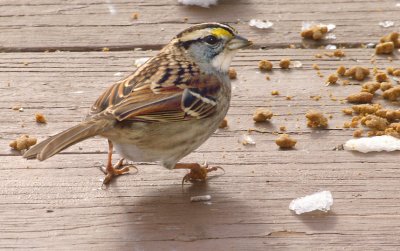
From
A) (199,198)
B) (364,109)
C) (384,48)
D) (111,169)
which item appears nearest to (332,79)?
(364,109)

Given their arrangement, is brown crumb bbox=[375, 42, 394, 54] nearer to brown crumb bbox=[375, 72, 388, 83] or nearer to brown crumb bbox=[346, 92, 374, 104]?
brown crumb bbox=[375, 72, 388, 83]

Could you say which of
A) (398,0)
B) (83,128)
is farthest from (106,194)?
(398,0)

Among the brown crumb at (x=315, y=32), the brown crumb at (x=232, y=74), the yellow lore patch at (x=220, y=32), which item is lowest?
the brown crumb at (x=232, y=74)

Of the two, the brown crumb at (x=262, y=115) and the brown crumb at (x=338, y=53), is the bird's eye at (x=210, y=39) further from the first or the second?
the brown crumb at (x=338, y=53)

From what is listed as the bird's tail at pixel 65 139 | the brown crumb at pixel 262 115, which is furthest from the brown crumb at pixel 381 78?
the bird's tail at pixel 65 139

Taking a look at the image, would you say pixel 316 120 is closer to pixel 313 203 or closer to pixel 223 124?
pixel 223 124

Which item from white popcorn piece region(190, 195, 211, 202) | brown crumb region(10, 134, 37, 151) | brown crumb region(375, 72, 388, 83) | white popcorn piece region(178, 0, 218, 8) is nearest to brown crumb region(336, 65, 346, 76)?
brown crumb region(375, 72, 388, 83)
